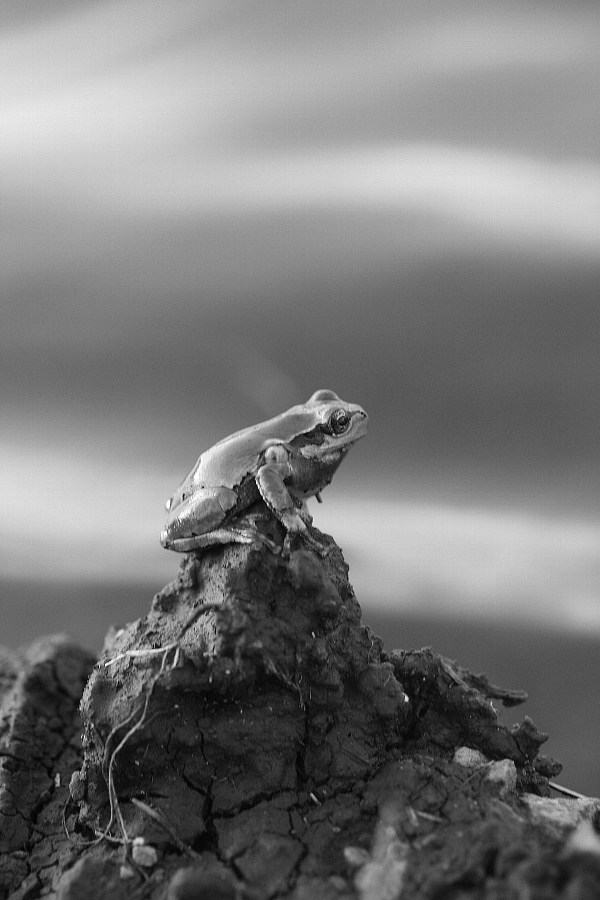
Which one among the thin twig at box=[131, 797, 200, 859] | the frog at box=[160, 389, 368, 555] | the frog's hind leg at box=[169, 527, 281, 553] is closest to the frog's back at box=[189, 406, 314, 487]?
the frog at box=[160, 389, 368, 555]

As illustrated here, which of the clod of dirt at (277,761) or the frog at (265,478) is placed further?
the frog at (265,478)

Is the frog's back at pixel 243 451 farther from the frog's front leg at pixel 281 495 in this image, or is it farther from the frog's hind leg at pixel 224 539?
the frog's hind leg at pixel 224 539

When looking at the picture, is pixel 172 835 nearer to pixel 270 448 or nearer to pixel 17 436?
pixel 270 448

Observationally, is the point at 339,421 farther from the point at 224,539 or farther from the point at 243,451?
the point at 224,539

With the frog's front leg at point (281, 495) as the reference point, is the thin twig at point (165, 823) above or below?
below

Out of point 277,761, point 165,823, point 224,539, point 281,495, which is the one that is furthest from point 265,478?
point 165,823

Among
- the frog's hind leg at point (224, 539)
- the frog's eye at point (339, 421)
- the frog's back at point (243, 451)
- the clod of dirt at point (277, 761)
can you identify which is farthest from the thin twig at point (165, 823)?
the frog's eye at point (339, 421)

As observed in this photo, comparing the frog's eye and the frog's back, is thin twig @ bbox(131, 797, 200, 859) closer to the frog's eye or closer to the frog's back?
the frog's back
